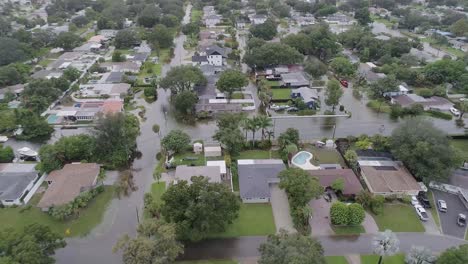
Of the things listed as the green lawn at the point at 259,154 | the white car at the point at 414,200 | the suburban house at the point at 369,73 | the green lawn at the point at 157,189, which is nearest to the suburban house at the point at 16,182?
the green lawn at the point at 157,189

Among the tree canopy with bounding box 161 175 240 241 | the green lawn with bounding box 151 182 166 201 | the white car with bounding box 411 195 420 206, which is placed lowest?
the white car with bounding box 411 195 420 206

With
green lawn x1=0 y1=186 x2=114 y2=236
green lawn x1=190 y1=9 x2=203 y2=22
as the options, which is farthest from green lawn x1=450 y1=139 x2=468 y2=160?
green lawn x1=190 y1=9 x2=203 y2=22

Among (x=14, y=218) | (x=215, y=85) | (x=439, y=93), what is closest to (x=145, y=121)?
(x=215, y=85)

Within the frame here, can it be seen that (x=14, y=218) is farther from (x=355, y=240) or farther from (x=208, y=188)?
(x=355, y=240)

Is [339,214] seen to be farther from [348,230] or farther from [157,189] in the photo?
[157,189]

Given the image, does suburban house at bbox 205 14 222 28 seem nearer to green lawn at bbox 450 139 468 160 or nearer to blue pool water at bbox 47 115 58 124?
blue pool water at bbox 47 115 58 124

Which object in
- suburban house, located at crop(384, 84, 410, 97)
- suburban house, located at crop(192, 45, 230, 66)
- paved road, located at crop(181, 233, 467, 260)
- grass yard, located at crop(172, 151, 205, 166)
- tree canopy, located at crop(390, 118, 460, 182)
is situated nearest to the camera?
paved road, located at crop(181, 233, 467, 260)

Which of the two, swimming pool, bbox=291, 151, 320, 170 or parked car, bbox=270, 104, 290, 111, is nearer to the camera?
swimming pool, bbox=291, 151, 320, 170
